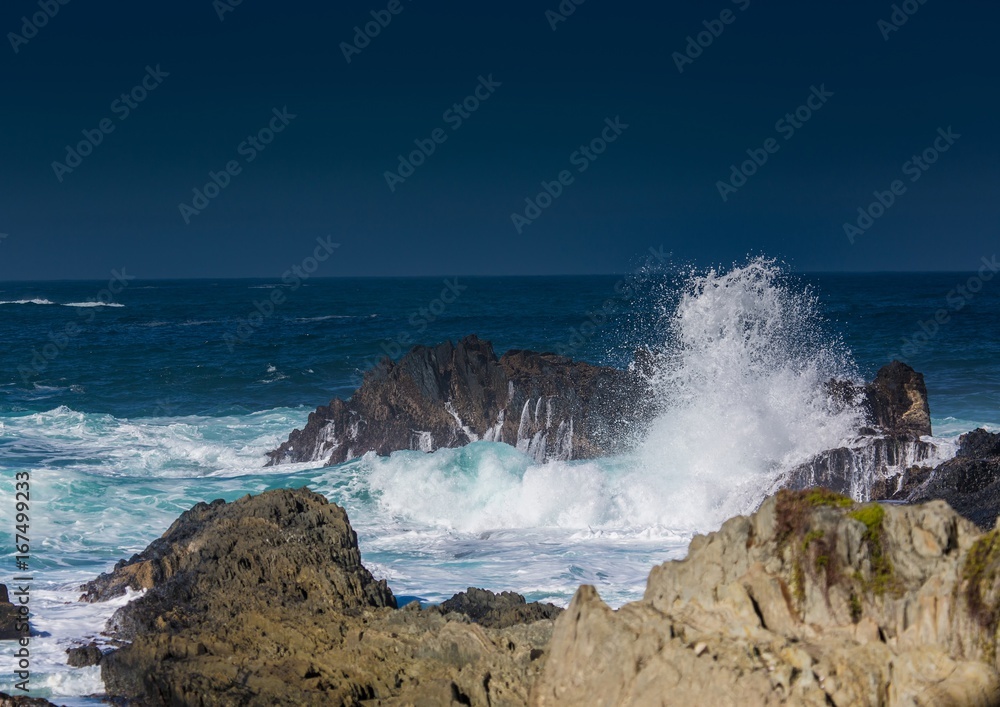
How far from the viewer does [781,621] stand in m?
6.55

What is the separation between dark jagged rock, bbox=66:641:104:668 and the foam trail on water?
1116cm

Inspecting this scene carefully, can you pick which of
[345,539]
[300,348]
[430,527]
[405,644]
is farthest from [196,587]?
[300,348]

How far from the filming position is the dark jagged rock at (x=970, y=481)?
14656 mm

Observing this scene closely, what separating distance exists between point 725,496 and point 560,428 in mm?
5545

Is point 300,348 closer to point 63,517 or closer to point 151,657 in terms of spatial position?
point 63,517

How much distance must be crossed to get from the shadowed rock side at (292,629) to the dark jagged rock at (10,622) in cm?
108

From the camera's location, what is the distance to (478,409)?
83.4ft

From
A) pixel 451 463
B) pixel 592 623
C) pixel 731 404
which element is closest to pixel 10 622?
pixel 592 623

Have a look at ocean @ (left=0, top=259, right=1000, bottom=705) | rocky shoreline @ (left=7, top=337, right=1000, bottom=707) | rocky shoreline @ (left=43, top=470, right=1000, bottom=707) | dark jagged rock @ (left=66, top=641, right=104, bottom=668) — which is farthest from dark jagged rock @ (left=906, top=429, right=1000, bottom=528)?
dark jagged rock @ (left=66, top=641, right=104, bottom=668)

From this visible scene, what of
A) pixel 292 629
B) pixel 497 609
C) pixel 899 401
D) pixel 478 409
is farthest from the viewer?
pixel 478 409

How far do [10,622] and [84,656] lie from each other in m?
1.81

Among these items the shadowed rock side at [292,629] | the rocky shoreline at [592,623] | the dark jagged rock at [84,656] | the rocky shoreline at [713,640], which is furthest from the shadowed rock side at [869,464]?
the dark jagged rock at [84,656]

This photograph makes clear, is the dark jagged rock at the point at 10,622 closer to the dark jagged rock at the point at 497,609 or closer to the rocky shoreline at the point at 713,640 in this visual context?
the rocky shoreline at the point at 713,640

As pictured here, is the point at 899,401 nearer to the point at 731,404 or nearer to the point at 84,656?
the point at 731,404
